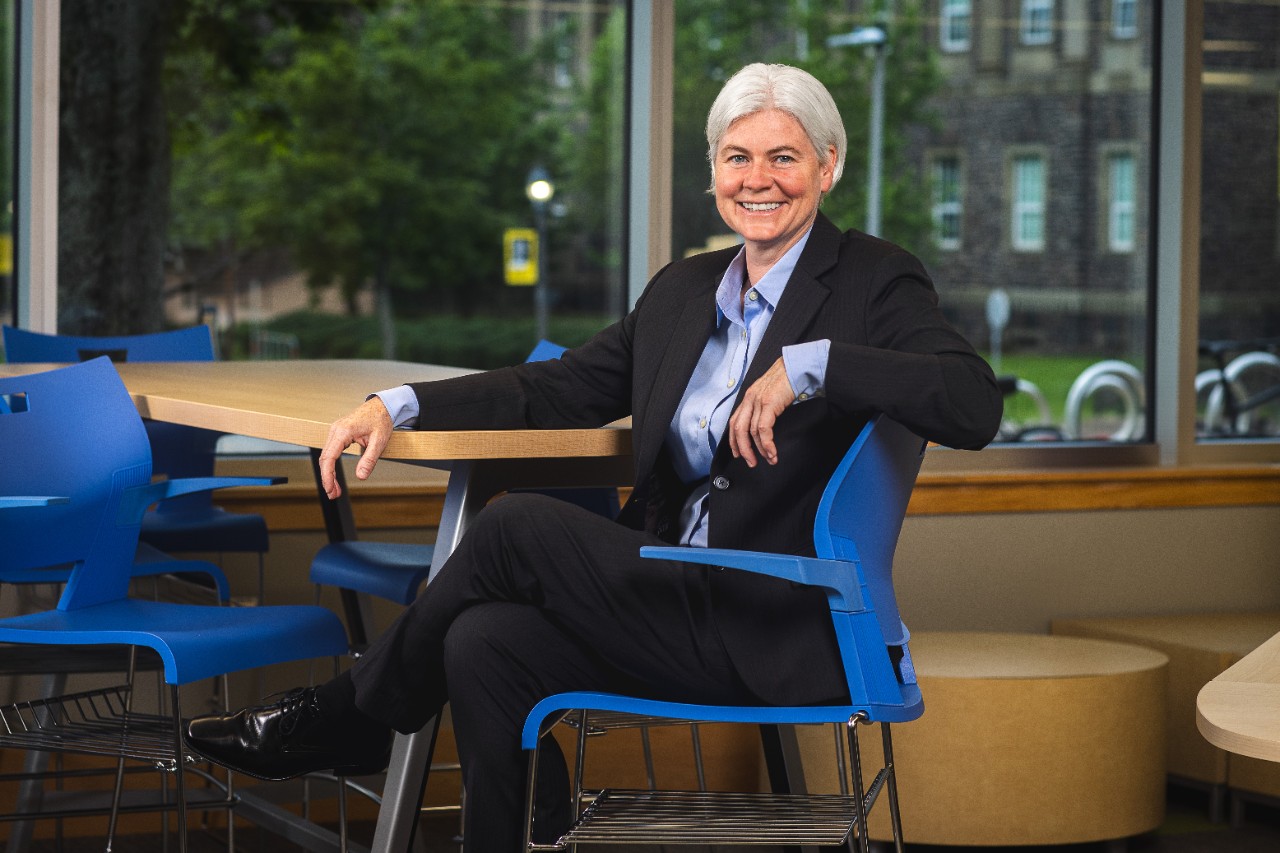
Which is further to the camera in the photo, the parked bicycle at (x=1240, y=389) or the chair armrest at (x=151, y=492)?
the parked bicycle at (x=1240, y=389)

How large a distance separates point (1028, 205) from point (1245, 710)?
4163mm

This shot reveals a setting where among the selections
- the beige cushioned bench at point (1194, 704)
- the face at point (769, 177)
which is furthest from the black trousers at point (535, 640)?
the beige cushioned bench at point (1194, 704)

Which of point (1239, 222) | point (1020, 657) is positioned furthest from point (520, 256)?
point (1020, 657)

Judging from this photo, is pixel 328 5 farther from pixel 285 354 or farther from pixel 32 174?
pixel 32 174

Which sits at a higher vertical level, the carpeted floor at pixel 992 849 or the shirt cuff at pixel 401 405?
the shirt cuff at pixel 401 405

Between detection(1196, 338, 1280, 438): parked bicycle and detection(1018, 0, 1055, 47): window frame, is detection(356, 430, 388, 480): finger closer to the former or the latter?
detection(1196, 338, 1280, 438): parked bicycle

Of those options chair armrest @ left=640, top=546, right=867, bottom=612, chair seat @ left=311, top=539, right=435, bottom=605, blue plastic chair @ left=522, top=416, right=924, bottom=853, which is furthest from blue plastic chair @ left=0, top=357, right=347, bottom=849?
chair armrest @ left=640, top=546, right=867, bottom=612

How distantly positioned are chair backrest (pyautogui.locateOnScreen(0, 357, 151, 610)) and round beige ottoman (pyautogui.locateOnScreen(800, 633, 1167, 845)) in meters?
1.67

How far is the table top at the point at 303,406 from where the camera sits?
7.00 feet

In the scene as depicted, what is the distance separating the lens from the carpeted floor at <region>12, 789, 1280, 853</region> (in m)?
3.62

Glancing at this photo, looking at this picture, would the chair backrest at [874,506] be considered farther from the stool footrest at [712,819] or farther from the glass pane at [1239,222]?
the glass pane at [1239,222]

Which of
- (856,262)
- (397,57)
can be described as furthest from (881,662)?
(397,57)

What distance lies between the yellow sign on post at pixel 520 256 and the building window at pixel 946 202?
155 centimetres

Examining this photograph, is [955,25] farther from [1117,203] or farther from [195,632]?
[195,632]
